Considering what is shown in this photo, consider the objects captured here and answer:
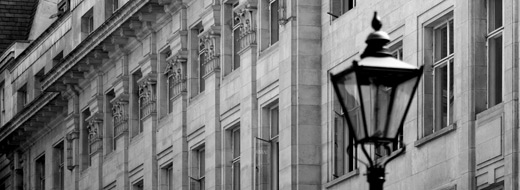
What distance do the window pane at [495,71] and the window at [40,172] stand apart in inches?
1553

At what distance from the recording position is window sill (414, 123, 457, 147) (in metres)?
35.8

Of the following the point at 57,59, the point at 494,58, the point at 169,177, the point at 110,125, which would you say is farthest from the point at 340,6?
the point at 57,59

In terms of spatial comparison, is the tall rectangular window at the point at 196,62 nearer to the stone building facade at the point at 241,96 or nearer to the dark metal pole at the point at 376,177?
the stone building facade at the point at 241,96

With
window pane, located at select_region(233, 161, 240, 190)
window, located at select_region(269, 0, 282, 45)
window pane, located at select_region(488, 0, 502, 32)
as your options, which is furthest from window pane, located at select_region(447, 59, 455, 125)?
window pane, located at select_region(233, 161, 240, 190)

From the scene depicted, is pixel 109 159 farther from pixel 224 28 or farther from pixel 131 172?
pixel 224 28

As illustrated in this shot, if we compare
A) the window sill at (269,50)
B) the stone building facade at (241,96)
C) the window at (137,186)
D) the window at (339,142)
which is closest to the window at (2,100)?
the stone building facade at (241,96)

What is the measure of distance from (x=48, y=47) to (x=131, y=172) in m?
13.1

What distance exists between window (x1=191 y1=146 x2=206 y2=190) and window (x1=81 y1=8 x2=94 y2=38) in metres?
13.2

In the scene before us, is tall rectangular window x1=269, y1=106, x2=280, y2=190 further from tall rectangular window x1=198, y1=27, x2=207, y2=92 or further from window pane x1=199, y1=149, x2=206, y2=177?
window pane x1=199, y1=149, x2=206, y2=177

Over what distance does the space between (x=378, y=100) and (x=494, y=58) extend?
1538 cm

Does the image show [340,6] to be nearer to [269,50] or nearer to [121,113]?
[269,50]

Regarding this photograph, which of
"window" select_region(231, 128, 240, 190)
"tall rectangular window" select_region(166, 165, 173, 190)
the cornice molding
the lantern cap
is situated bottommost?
the lantern cap

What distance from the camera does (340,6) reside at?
43.5 metres

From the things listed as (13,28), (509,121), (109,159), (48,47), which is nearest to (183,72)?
(109,159)
